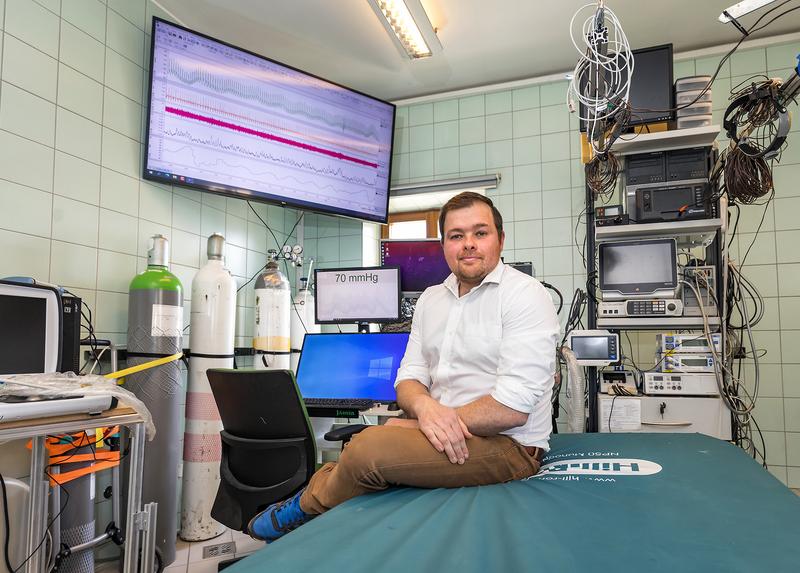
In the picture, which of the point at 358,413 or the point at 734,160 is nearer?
the point at 358,413

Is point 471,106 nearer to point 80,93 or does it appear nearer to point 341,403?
point 80,93

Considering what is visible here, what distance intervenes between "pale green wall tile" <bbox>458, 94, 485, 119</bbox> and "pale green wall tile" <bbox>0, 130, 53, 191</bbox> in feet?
9.65

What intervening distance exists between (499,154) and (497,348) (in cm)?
292

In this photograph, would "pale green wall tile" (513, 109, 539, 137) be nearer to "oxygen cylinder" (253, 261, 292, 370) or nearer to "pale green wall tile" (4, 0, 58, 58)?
"oxygen cylinder" (253, 261, 292, 370)

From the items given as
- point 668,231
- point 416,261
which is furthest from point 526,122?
point 416,261

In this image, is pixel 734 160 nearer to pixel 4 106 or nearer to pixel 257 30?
pixel 257 30

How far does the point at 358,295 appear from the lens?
2840mm

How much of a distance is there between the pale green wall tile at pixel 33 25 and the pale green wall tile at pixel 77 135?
11.4 inches

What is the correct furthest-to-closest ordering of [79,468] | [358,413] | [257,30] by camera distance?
[257,30] → [358,413] → [79,468]

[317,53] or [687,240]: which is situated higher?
[317,53]

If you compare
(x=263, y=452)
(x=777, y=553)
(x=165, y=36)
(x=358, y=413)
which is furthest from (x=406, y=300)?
(x=777, y=553)

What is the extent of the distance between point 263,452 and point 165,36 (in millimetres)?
2396

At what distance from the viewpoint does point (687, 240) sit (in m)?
3.03

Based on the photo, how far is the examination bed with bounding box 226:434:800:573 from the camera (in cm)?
83
